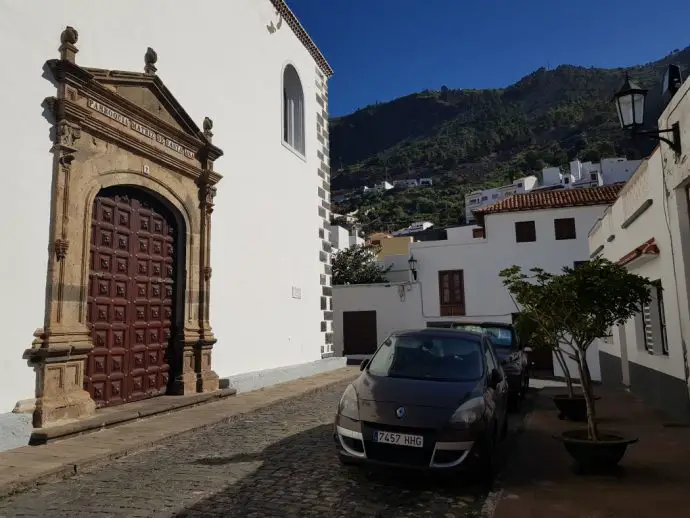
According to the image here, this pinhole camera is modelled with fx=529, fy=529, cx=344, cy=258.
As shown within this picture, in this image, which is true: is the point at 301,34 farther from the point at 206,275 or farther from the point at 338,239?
the point at 338,239

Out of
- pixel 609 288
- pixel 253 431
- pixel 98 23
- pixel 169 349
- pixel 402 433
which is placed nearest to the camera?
pixel 402 433

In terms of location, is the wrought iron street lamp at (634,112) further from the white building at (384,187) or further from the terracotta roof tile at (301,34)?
the white building at (384,187)

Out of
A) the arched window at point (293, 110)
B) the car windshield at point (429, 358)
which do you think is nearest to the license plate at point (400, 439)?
the car windshield at point (429, 358)

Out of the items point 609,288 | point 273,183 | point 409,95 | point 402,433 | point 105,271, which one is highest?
point 409,95

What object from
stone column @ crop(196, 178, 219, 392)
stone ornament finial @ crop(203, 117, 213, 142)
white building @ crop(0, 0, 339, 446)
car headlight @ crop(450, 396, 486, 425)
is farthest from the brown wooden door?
car headlight @ crop(450, 396, 486, 425)

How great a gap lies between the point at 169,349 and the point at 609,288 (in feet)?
22.3

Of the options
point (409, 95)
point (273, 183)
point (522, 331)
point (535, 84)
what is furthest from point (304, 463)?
point (409, 95)

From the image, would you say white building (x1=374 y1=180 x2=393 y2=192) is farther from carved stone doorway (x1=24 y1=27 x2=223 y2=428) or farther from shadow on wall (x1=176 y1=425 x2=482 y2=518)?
shadow on wall (x1=176 y1=425 x2=482 y2=518)

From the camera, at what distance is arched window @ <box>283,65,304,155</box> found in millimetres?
14062

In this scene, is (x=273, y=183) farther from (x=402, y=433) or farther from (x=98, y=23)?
(x=402, y=433)

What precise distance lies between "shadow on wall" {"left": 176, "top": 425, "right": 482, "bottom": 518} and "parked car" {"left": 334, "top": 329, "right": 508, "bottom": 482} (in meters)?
0.24

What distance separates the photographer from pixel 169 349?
8953 millimetres

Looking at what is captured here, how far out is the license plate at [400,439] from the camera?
450cm

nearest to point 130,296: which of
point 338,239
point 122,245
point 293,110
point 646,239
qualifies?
point 122,245
